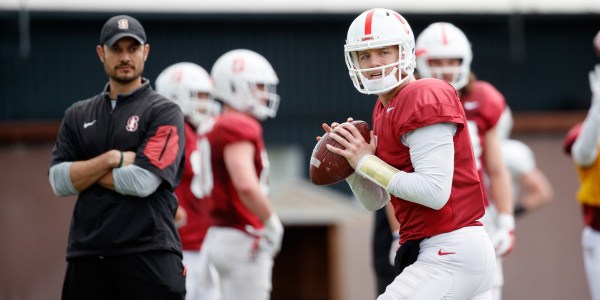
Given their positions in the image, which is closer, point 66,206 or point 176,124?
point 176,124

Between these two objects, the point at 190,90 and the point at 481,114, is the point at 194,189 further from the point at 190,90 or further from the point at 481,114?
the point at 481,114

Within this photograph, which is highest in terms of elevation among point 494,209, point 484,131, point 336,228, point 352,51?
point 352,51

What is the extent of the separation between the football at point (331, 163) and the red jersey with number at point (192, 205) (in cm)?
253

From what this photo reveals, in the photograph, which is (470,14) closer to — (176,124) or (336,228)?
(336,228)

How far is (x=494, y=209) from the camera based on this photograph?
676 cm

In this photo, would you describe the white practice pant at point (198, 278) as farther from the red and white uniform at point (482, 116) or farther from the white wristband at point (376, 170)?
the white wristband at point (376, 170)

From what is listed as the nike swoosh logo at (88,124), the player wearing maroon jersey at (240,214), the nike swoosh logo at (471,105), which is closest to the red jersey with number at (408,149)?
the nike swoosh logo at (88,124)

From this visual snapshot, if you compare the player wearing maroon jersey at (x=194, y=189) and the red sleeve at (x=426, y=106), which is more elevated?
the red sleeve at (x=426, y=106)

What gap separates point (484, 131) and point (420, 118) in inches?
95.9

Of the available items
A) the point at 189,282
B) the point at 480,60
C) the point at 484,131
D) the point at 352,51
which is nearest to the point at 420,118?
the point at 352,51

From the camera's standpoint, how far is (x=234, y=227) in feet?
22.5

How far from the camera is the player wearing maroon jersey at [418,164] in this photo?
4191mm

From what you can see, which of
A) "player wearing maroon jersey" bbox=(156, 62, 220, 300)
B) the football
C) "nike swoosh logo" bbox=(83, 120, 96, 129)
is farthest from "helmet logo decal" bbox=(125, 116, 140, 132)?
"player wearing maroon jersey" bbox=(156, 62, 220, 300)

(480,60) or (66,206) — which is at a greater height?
(480,60)
